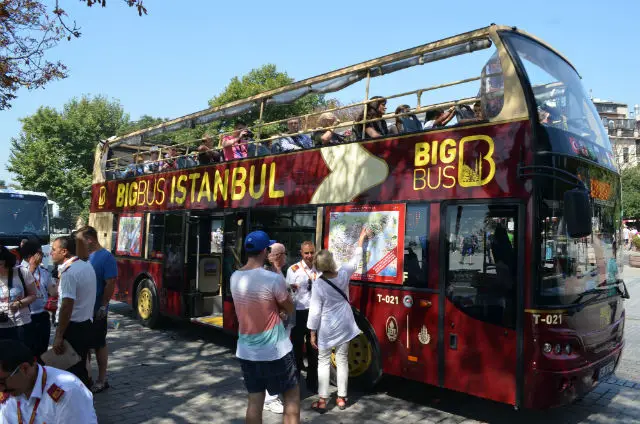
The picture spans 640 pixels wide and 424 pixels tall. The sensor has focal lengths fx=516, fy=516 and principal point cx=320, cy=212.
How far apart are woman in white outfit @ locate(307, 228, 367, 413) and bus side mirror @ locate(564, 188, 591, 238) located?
89.9 inches

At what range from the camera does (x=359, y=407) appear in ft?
19.1


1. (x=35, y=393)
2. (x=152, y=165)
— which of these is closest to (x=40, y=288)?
(x=35, y=393)

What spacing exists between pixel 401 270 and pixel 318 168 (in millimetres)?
1936

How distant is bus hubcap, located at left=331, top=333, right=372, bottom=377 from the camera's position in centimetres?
620

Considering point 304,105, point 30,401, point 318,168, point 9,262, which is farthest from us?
point 304,105

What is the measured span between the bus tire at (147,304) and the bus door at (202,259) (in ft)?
3.49

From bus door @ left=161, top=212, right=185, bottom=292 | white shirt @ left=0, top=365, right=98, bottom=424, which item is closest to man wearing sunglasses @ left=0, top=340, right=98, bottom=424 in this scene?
white shirt @ left=0, top=365, right=98, bottom=424

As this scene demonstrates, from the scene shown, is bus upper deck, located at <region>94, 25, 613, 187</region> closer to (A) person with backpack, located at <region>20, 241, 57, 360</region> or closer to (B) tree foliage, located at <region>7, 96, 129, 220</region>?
→ (A) person with backpack, located at <region>20, 241, 57, 360</region>

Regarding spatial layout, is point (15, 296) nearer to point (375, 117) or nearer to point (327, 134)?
point (327, 134)

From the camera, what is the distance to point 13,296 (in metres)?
5.20

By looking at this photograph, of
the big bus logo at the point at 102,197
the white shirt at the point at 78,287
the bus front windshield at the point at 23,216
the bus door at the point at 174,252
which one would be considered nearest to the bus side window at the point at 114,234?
the big bus logo at the point at 102,197

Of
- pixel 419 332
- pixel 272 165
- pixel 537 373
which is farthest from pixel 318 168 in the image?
pixel 537 373

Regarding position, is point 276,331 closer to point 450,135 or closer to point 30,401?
point 30,401

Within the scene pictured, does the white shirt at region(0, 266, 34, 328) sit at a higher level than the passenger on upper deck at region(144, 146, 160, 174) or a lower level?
lower
